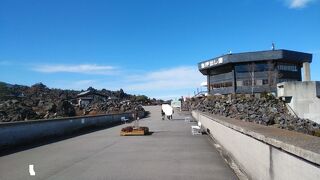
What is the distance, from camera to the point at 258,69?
116438mm

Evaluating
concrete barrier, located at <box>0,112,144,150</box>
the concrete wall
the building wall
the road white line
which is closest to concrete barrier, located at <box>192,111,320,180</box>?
the road white line

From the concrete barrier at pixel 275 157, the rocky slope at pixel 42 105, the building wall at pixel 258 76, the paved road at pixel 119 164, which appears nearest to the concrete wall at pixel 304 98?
the rocky slope at pixel 42 105

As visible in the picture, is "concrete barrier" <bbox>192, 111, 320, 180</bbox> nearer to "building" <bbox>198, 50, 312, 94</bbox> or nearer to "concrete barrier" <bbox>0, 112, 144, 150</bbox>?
"concrete barrier" <bbox>0, 112, 144, 150</bbox>

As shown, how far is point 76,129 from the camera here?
112ft

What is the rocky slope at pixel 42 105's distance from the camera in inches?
1843

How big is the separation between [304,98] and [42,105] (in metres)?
36.5

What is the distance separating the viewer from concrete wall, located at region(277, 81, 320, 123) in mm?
65500

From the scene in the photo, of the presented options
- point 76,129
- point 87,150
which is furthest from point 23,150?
point 76,129

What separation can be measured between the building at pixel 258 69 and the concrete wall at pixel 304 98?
124 ft

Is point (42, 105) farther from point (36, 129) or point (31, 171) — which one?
point (31, 171)

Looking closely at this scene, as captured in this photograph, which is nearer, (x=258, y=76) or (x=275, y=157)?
(x=275, y=157)

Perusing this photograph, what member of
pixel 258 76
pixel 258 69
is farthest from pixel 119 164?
pixel 258 69

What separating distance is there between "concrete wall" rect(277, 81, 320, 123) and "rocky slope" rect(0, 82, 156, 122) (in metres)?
29.0

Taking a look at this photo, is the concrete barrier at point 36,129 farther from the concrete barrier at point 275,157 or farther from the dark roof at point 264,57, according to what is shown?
the dark roof at point 264,57
